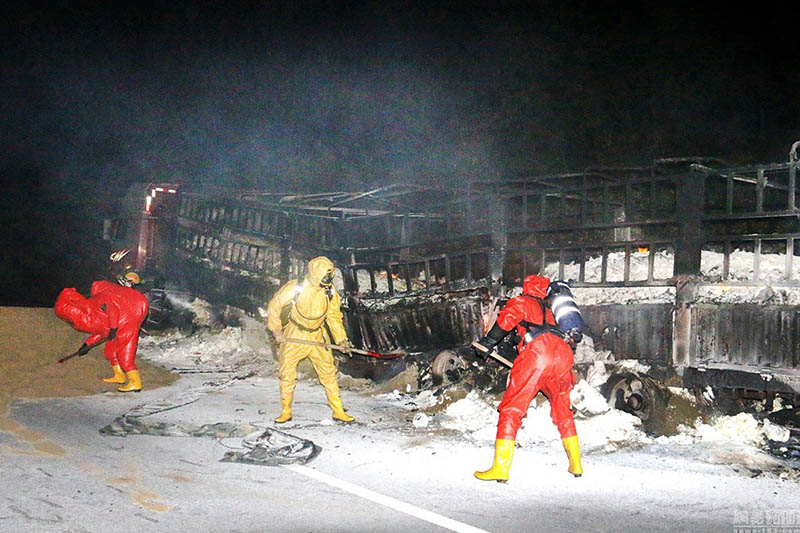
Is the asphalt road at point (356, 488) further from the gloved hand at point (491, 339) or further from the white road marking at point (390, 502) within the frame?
the gloved hand at point (491, 339)

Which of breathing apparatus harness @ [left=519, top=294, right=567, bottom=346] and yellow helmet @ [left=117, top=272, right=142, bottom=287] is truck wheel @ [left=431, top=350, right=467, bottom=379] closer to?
breathing apparatus harness @ [left=519, top=294, right=567, bottom=346]

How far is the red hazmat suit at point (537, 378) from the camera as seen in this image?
4.79 meters

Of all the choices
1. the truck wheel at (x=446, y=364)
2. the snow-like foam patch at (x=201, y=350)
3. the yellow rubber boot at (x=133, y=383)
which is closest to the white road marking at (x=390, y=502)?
the truck wheel at (x=446, y=364)

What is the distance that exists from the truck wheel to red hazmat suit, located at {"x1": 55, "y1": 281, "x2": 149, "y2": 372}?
3783 mm

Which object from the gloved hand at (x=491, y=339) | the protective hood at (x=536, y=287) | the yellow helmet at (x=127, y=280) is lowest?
the gloved hand at (x=491, y=339)

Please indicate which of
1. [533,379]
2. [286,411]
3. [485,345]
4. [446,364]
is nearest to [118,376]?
[286,411]

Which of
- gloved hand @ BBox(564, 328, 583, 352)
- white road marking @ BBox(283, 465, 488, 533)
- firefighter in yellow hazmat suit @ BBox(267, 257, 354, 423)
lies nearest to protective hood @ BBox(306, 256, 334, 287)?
firefighter in yellow hazmat suit @ BBox(267, 257, 354, 423)

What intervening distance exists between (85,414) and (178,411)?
91 cm

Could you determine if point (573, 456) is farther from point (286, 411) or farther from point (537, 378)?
point (286, 411)

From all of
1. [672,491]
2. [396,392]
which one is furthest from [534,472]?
[396,392]

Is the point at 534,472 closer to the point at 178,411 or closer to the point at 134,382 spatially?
the point at 178,411

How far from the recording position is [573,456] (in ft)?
16.0

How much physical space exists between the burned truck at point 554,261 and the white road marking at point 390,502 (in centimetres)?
307

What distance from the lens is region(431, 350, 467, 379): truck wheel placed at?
7910mm
